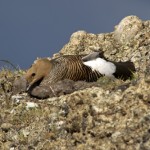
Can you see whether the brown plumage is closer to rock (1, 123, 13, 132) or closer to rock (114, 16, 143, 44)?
rock (1, 123, 13, 132)

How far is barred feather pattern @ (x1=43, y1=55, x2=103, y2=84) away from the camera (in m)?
13.3

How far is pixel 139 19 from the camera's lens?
18594 millimetres

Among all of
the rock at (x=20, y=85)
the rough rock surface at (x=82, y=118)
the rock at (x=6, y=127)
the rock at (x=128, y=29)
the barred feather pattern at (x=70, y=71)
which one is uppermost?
the rock at (x=128, y=29)

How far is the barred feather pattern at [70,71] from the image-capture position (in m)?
13.3

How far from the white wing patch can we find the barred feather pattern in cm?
13

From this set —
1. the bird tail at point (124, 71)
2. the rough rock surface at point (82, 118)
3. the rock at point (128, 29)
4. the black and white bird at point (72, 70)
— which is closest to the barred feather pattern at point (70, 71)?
the black and white bird at point (72, 70)

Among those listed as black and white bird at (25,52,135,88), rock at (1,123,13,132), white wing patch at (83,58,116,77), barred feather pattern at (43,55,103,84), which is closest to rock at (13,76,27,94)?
black and white bird at (25,52,135,88)

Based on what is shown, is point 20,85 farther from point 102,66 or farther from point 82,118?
point 82,118

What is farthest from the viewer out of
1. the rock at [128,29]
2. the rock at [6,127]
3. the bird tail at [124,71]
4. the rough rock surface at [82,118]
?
the rock at [128,29]

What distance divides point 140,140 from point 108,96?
140cm

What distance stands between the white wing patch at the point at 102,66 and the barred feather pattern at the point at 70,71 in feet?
0.42

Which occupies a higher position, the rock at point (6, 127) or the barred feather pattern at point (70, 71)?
the barred feather pattern at point (70, 71)

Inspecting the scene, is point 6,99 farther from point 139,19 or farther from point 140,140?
point 139,19

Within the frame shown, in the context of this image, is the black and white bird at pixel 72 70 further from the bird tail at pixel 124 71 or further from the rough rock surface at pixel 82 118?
the rough rock surface at pixel 82 118
